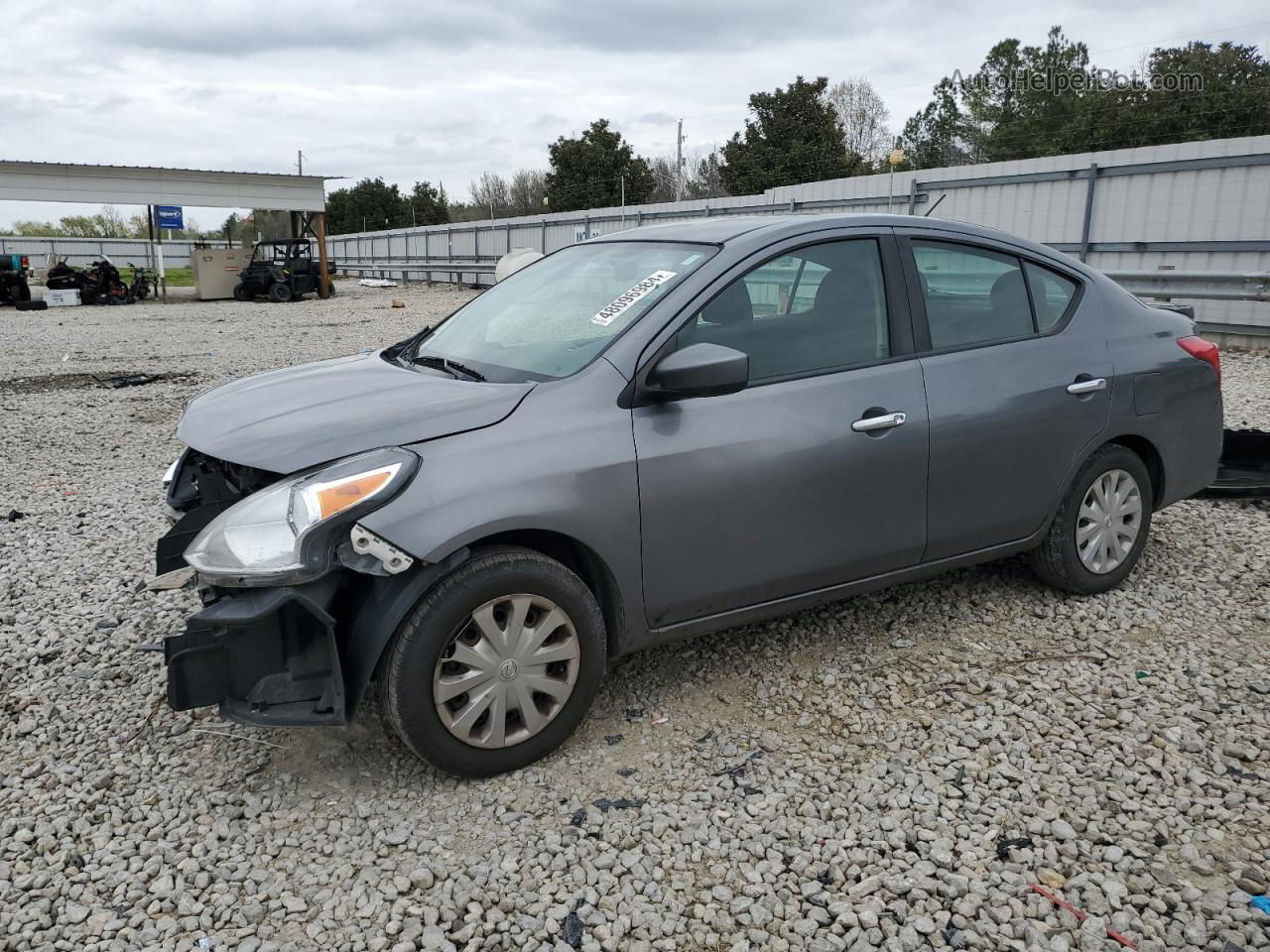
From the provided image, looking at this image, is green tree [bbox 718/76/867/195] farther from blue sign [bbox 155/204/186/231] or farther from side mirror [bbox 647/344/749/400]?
side mirror [bbox 647/344/749/400]

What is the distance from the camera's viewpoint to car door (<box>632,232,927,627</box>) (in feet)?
10.4

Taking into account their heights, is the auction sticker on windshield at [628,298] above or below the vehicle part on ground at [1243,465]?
above

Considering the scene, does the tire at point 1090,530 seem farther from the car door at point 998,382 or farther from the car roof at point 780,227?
the car roof at point 780,227

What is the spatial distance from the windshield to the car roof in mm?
82

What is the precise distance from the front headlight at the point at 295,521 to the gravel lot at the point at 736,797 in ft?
2.51

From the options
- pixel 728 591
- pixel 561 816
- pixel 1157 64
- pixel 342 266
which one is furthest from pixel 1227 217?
pixel 342 266

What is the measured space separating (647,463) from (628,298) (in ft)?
2.27

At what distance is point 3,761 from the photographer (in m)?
→ 3.16

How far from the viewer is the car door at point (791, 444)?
316 centimetres

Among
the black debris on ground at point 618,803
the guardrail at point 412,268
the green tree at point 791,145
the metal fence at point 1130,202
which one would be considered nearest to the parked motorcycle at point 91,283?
the guardrail at point 412,268

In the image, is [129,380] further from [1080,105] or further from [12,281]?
[1080,105]

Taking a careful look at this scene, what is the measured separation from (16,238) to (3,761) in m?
51.2

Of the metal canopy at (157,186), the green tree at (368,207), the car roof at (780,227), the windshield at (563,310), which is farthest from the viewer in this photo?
the green tree at (368,207)

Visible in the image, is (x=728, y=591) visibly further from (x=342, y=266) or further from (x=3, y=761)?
Result: (x=342, y=266)
